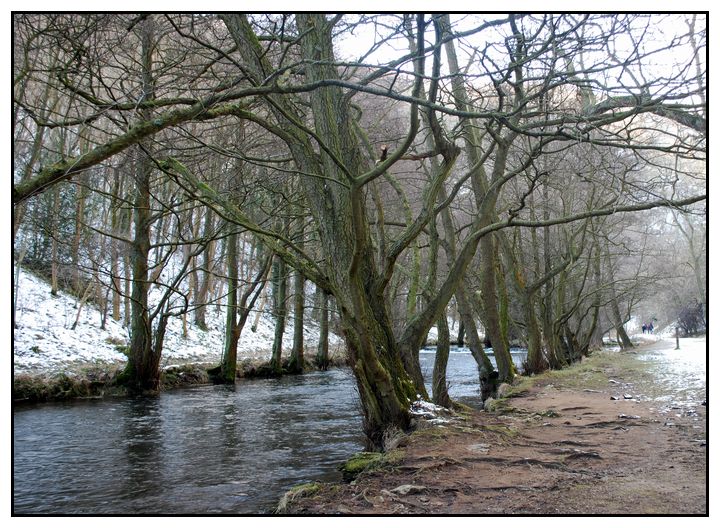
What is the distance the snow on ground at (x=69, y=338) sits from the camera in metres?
13.8

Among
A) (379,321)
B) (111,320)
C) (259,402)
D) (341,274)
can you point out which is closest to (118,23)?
(341,274)

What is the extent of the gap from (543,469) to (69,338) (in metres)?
14.6

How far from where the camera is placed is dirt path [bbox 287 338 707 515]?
145 inches

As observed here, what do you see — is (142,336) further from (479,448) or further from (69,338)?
(479,448)

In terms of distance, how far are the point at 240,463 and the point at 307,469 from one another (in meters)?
0.87

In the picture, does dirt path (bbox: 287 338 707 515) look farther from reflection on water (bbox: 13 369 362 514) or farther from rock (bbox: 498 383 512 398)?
rock (bbox: 498 383 512 398)

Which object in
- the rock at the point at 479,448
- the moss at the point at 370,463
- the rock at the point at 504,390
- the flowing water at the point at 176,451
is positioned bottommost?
the flowing water at the point at 176,451

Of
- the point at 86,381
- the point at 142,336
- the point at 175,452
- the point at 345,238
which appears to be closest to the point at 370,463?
the point at 345,238

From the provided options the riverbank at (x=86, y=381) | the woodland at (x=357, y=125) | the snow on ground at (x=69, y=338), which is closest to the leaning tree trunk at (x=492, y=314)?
the woodland at (x=357, y=125)

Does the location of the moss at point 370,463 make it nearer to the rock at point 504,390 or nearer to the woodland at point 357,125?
the woodland at point 357,125

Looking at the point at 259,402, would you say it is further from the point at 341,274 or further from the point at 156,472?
the point at 341,274

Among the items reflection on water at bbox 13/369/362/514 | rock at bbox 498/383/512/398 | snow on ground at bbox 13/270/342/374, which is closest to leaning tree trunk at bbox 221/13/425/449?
reflection on water at bbox 13/369/362/514

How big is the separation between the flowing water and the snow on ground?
115 inches

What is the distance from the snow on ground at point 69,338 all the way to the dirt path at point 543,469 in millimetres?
10214
